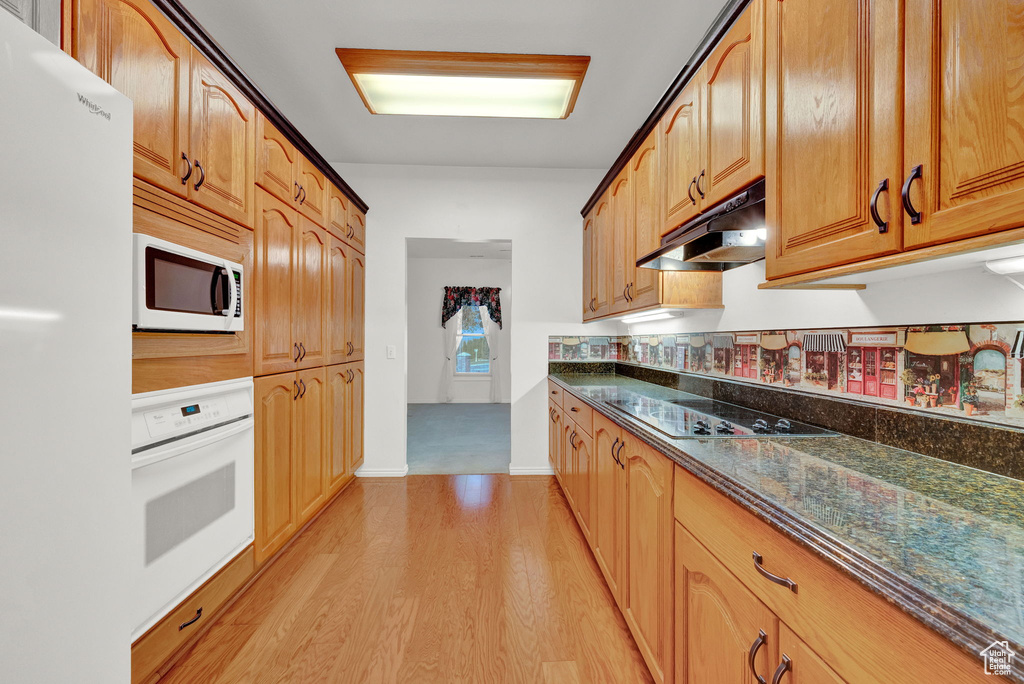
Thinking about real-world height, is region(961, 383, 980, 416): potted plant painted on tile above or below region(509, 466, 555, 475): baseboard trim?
above

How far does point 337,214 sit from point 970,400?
322 cm

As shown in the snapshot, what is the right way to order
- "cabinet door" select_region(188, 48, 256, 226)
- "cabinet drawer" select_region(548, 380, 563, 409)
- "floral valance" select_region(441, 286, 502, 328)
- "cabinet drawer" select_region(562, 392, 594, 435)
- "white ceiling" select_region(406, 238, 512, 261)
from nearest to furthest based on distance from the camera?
1. "cabinet door" select_region(188, 48, 256, 226)
2. "cabinet drawer" select_region(562, 392, 594, 435)
3. "cabinet drawer" select_region(548, 380, 563, 409)
4. "white ceiling" select_region(406, 238, 512, 261)
5. "floral valance" select_region(441, 286, 502, 328)

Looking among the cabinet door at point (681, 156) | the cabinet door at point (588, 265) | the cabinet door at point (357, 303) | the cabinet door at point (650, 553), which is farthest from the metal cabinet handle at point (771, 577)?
the cabinet door at point (357, 303)

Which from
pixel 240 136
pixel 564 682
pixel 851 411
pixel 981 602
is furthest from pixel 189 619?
pixel 851 411

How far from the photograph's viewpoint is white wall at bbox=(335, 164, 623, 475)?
3523 mm

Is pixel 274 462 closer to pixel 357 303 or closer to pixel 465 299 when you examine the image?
pixel 357 303

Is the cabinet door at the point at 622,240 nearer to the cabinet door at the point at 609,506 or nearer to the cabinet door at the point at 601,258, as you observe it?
the cabinet door at the point at 601,258

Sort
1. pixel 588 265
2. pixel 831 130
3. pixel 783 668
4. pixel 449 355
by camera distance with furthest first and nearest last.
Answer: pixel 449 355
pixel 588 265
pixel 831 130
pixel 783 668

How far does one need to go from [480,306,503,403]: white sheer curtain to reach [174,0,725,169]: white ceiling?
4572mm

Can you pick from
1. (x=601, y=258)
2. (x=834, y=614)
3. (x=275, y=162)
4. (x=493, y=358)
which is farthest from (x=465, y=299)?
(x=834, y=614)

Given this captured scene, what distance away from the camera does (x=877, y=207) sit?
2.77 ft

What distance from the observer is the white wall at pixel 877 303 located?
97 centimetres

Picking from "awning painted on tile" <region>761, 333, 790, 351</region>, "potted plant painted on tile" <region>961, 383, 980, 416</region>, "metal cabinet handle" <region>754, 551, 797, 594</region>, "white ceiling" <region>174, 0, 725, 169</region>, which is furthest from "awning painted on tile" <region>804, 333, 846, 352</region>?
"white ceiling" <region>174, 0, 725, 169</region>

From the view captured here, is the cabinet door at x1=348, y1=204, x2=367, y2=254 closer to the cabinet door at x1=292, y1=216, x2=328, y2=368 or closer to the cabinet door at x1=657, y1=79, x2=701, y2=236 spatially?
the cabinet door at x1=292, y1=216, x2=328, y2=368
